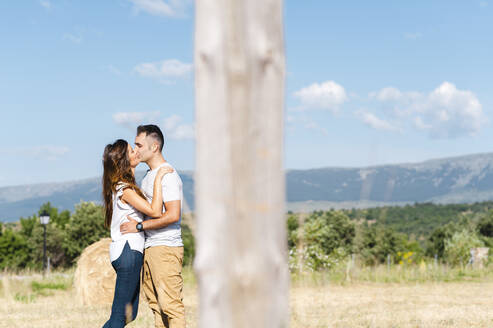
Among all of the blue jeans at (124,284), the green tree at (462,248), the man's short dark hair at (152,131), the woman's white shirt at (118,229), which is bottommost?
the green tree at (462,248)

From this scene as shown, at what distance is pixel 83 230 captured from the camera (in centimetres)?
3706

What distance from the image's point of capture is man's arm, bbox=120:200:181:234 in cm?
437

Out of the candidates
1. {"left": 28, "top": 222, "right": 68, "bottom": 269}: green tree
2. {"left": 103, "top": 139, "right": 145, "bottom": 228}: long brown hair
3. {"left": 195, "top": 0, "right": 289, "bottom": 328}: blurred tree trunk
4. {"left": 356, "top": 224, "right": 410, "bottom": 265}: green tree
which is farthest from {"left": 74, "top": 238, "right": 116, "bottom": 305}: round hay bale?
{"left": 28, "top": 222, "right": 68, "bottom": 269}: green tree

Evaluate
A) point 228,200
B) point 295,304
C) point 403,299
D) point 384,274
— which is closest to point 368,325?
point 295,304

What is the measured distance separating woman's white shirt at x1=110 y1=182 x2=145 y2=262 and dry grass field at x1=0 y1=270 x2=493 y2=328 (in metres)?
2.51

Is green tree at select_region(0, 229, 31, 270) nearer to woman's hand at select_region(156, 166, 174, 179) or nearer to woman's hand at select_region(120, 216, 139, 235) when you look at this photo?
woman's hand at select_region(120, 216, 139, 235)

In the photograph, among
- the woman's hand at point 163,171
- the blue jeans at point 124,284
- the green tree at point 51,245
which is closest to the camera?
the blue jeans at point 124,284

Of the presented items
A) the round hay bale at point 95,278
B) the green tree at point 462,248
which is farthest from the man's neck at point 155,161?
the green tree at point 462,248

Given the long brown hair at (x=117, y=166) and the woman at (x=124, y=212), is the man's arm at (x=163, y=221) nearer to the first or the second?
the woman at (x=124, y=212)

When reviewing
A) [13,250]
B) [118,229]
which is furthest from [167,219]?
[13,250]

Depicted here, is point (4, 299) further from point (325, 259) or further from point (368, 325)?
point (325, 259)

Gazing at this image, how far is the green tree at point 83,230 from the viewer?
36.7 m

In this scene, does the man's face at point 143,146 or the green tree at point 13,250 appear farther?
the green tree at point 13,250

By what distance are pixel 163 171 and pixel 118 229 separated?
597 mm
